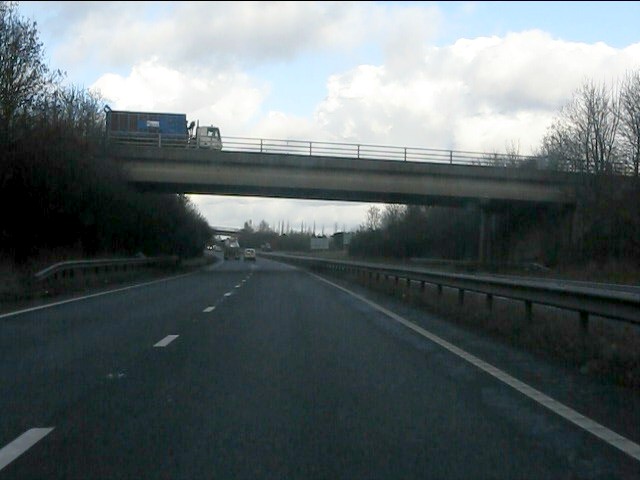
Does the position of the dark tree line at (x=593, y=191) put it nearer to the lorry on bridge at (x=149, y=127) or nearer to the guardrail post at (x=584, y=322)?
the lorry on bridge at (x=149, y=127)

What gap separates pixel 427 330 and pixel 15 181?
90.4 feet

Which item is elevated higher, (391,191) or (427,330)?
(391,191)

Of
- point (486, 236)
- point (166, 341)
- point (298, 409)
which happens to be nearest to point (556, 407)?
point (298, 409)

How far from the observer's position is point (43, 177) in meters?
41.2

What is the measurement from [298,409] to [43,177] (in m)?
34.4

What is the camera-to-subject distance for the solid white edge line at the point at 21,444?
287 inches

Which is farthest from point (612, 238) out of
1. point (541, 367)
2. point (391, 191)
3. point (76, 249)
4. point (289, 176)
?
point (541, 367)

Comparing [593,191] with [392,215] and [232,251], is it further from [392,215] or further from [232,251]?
[232,251]

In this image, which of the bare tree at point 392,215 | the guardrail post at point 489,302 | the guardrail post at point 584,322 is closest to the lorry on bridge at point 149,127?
the bare tree at point 392,215

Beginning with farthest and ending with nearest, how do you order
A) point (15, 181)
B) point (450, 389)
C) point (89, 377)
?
point (15, 181), point (89, 377), point (450, 389)

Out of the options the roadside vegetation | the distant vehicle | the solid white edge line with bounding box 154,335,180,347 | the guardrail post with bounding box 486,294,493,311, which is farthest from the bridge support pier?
the distant vehicle

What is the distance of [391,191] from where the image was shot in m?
54.1

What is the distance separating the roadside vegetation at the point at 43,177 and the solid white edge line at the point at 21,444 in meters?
21.8

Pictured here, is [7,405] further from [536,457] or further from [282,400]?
[536,457]
